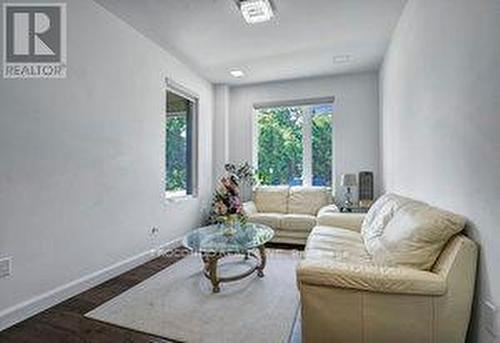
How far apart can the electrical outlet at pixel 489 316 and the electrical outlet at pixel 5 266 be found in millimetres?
2910

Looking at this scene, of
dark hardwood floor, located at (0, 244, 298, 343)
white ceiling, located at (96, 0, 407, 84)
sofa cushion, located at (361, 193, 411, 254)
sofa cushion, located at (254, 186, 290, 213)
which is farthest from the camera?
sofa cushion, located at (254, 186, 290, 213)

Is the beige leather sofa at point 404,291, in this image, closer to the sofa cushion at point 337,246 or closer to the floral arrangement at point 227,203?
the sofa cushion at point 337,246

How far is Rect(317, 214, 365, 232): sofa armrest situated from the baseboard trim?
2.12 metres

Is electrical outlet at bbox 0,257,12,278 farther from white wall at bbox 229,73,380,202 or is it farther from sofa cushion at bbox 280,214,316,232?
white wall at bbox 229,73,380,202

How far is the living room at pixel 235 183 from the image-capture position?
150 centimetres

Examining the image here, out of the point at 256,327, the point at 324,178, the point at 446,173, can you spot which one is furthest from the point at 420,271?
the point at 324,178

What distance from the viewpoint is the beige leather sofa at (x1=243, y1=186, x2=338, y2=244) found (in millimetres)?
3947

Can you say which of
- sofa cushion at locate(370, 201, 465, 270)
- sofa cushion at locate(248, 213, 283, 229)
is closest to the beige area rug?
sofa cushion at locate(370, 201, 465, 270)

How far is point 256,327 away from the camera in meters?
1.98

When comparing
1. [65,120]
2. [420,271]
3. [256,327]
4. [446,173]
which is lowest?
[256,327]

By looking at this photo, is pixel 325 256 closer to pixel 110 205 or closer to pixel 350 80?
pixel 110 205

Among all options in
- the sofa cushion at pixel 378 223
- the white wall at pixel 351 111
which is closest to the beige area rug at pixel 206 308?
the sofa cushion at pixel 378 223

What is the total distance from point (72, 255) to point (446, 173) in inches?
117

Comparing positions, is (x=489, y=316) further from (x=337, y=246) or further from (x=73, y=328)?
(x=73, y=328)
